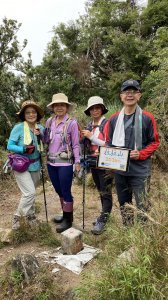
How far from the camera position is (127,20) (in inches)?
727

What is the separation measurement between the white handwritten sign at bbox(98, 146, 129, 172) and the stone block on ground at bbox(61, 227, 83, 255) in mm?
852

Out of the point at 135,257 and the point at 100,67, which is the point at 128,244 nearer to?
the point at 135,257

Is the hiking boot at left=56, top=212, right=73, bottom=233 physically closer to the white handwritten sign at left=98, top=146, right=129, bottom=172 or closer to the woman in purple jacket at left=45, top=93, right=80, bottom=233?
the woman in purple jacket at left=45, top=93, right=80, bottom=233

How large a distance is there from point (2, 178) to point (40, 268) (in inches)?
191

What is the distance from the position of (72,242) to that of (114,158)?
3.49 feet

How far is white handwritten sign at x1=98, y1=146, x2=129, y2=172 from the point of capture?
347 centimetres

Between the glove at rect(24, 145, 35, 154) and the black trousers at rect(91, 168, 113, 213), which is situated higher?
the glove at rect(24, 145, 35, 154)

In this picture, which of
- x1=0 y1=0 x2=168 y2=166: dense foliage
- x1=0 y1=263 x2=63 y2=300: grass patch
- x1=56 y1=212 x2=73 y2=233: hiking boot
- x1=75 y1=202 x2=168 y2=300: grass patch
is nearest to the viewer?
x1=75 y1=202 x2=168 y2=300: grass patch

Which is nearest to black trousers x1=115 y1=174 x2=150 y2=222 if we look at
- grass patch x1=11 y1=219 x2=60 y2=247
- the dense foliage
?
grass patch x1=11 y1=219 x2=60 y2=247

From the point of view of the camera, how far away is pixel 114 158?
356cm

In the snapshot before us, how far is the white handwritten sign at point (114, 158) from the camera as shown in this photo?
11.4 feet

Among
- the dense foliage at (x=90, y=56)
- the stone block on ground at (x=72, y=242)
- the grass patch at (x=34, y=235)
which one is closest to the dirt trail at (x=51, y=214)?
the grass patch at (x=34, y=235)

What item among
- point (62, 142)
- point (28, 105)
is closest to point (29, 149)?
point (62, 142)

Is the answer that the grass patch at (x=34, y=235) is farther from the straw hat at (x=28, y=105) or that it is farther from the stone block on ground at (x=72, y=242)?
the straw hat at (x=28, y=105)
